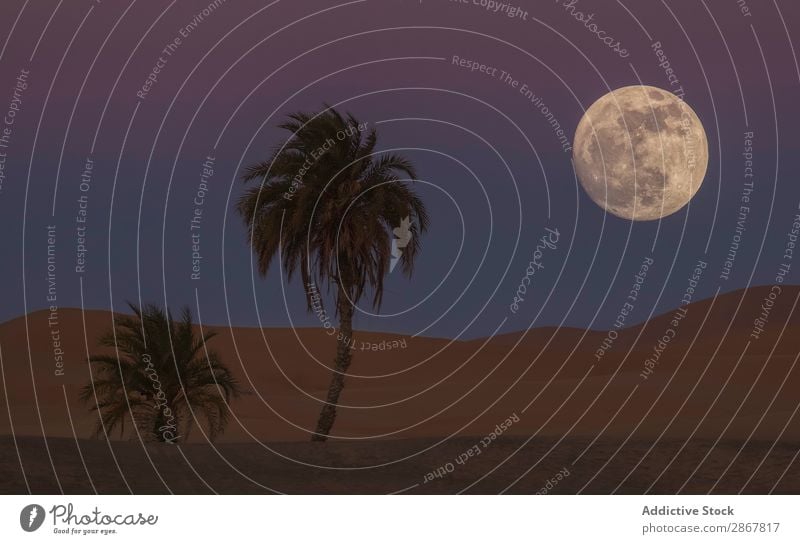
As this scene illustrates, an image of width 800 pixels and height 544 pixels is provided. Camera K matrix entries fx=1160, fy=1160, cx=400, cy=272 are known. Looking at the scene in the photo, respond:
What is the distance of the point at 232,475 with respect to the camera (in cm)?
2459

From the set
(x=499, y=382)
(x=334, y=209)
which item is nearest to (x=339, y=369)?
(x=334, y=209)

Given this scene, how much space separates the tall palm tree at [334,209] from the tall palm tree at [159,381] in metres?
2.74

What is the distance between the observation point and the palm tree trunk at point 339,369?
1101 inches

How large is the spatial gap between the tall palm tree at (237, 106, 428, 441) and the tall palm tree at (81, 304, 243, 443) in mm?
2738

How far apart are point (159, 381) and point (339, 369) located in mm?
4424

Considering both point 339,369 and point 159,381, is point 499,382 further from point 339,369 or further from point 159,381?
point 159,381

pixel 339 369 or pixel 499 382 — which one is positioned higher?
pixel 339 369

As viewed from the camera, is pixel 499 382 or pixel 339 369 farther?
pixel 499 382

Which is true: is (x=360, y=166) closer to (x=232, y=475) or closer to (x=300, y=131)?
(x=300, y=131)

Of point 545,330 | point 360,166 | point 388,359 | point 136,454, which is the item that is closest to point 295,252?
point 360,166

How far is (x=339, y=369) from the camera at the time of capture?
2806 cm

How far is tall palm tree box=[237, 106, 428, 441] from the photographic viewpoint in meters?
28.5

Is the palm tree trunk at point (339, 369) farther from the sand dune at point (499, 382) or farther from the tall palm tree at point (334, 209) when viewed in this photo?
the sand dune at point (499, 382)

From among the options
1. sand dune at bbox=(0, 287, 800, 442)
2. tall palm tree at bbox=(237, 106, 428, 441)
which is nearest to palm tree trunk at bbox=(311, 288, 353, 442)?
tall palm tree at bbox=(237, 106, 428, 441)
